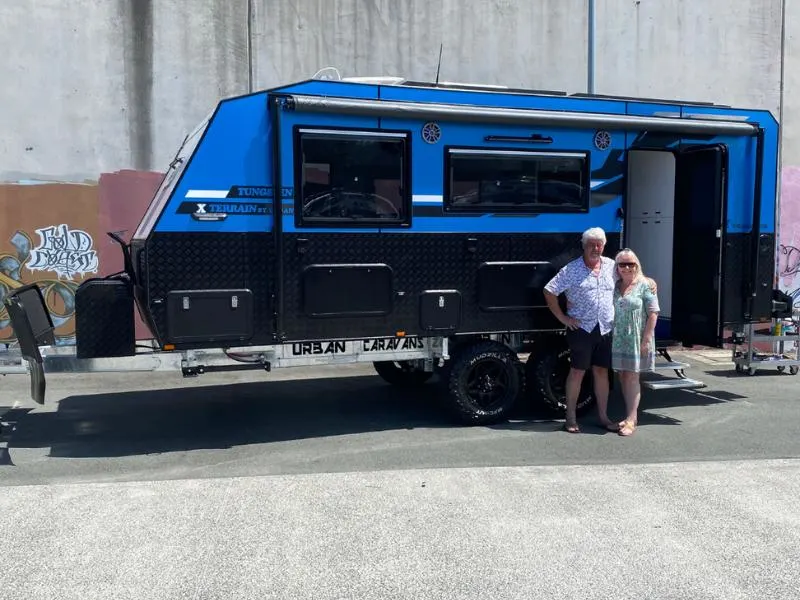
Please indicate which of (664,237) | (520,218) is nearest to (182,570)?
(520,218)

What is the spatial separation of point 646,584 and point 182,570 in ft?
7.79

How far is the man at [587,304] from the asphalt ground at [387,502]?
0.68 meters

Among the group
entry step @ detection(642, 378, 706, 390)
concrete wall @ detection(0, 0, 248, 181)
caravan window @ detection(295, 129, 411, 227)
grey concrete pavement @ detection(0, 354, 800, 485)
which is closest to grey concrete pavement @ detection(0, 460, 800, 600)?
grey concrete pavement @ detection(0, 354, 800, 485)

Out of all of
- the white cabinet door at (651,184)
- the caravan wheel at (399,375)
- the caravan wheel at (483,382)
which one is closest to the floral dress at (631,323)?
the caravan wheel at (483,382)

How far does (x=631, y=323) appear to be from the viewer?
6.33 metres

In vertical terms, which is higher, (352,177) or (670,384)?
(352,177)

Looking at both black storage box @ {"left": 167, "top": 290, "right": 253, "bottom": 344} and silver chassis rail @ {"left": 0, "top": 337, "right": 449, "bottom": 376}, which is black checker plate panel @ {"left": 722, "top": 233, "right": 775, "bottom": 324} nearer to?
silver chassis rail @ {"left": 0, "top": 337, "right": 449, "bottom": 376}

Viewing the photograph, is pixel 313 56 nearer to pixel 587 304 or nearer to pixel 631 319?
pixel 587 304

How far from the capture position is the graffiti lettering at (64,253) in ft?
33.6

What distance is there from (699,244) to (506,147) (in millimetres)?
2480

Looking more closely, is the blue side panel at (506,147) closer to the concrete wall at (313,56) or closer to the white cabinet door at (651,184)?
the white cabinet door at (651,184)

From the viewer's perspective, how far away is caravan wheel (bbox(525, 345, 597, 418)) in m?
6.86

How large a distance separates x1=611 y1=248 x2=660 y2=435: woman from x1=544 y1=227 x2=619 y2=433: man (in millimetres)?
71

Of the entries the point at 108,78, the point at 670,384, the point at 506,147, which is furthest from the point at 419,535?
the point at 108,78
